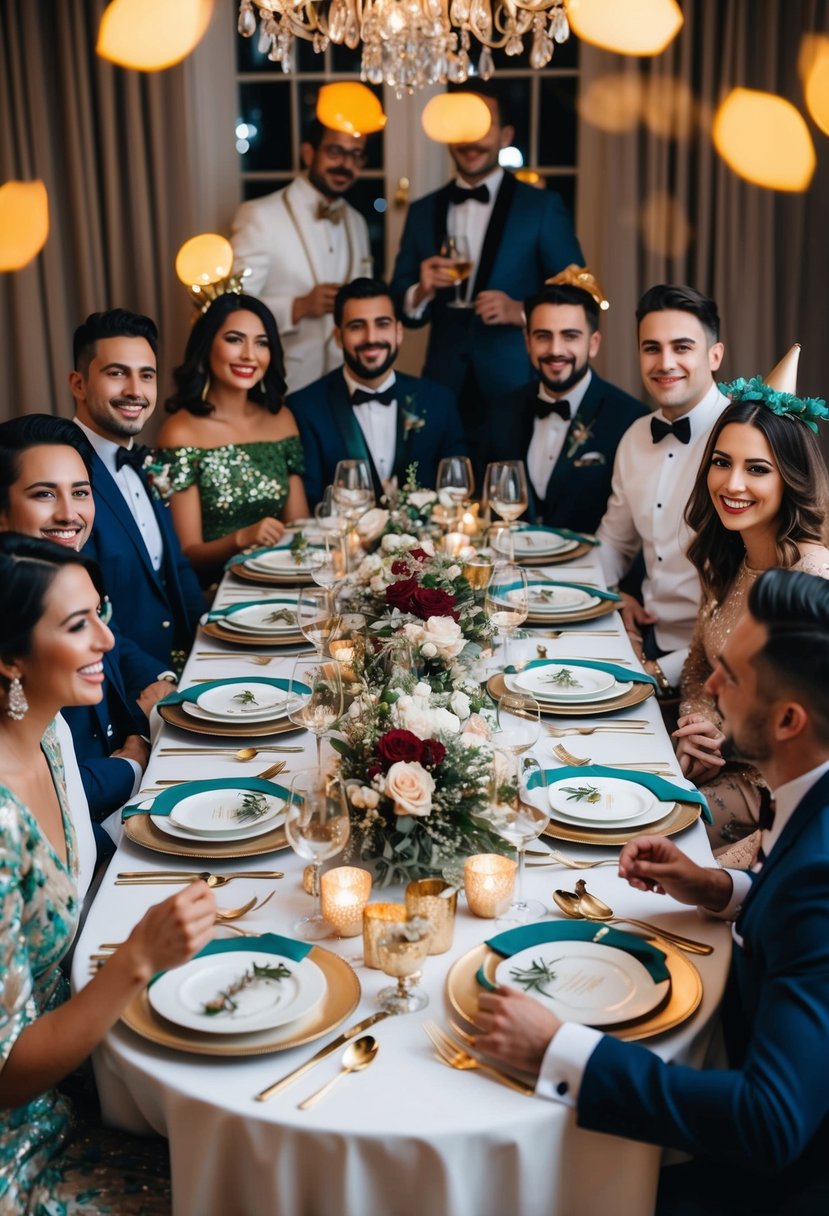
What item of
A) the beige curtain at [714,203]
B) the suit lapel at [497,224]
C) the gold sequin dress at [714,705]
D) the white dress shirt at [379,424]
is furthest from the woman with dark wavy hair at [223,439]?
the beige curtain at [714,203]

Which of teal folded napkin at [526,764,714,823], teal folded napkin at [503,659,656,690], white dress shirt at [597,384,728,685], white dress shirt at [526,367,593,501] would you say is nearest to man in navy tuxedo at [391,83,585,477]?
white dress shirt at [526,367,593,501]

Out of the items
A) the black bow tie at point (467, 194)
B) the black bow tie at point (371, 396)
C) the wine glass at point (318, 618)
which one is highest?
the black bow tie at point (467, 194)

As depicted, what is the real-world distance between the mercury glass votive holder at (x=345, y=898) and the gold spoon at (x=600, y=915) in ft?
0.80

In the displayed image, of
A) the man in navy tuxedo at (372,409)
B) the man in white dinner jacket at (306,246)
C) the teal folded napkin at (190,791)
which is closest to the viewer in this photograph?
the teal folded napkin at (190,791)

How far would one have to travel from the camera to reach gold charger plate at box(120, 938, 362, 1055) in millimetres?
1230

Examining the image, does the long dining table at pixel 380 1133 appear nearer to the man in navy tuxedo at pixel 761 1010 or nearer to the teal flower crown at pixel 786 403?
the man in navy tuxedo at pixel 761 1010

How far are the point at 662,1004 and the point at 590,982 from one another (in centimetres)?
9

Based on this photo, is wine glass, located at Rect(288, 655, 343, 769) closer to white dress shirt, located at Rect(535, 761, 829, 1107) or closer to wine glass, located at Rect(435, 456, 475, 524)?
white dress shirt, located at Rect(535, 761, 829, 1107)

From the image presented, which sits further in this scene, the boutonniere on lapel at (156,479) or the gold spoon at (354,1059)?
the boutonniere on lapel at (156,479)

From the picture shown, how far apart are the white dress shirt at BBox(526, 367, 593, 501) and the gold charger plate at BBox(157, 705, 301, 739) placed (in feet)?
6.70

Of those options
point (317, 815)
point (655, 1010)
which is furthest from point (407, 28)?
point (655, 1010)

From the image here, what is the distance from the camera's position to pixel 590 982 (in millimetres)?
Answer: 1354

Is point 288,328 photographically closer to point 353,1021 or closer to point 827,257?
point 827,257

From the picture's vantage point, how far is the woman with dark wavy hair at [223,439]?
12.5 feet
